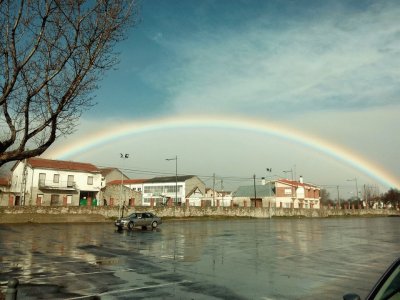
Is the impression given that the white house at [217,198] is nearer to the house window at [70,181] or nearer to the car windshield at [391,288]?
the house window at [70,181]

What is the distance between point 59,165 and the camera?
6938cm

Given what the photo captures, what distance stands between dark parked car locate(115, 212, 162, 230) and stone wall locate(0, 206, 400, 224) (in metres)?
11.9

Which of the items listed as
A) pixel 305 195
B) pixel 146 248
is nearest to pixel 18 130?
pixel 146 248

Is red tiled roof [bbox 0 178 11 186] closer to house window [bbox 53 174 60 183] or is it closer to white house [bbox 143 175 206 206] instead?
house window [bbox 53 174 60 183]

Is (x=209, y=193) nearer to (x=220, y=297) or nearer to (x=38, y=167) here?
(x=38, y=167)

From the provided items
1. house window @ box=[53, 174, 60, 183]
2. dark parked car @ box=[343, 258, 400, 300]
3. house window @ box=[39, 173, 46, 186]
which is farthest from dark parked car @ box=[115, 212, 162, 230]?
house window @ box=[53, 174, 60, 183]

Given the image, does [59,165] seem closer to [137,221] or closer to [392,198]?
[137,221]

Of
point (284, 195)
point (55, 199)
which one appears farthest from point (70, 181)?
point (284, 195)

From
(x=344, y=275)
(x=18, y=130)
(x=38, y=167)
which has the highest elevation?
(x=38, y=167)

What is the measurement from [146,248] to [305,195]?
91.4 m

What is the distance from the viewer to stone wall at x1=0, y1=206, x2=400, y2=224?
4275cm

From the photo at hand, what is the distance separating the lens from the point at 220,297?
943cm

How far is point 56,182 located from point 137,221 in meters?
35.8

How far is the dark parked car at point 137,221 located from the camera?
3653cm
